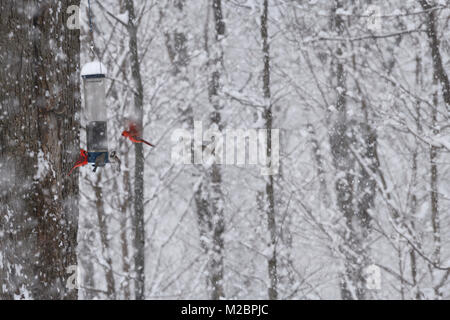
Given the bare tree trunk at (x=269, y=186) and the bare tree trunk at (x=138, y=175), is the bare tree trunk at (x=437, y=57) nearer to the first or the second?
the bare tree trunk at (x=269, y=186)

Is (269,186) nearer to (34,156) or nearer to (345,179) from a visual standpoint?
(345,179)

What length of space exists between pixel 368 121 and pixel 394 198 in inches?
53.4

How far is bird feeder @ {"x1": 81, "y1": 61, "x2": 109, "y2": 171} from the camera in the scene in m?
3.27

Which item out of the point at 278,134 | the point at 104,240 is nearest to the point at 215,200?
the point at 278,134

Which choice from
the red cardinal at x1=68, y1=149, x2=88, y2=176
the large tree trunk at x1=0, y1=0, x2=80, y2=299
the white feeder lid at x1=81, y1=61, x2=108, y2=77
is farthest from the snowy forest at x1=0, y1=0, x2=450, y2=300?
the large tree trunk at x1=0, y1=0, x2=80, y2=299

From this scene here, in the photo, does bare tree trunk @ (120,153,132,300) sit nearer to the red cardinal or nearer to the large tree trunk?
the red cardinal

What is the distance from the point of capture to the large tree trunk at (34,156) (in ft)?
7.91

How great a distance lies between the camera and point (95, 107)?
3.47m

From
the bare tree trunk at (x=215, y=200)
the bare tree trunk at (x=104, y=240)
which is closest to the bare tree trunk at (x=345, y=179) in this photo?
the bare tree trunk at (x=215, y=200)

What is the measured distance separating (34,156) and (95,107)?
108 cm

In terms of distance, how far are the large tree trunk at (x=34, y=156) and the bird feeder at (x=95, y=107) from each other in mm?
588

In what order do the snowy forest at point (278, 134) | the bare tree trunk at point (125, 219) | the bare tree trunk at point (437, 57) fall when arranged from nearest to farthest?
the bare tree trunk at point (437, 57) < the snowy forest at point (278, 134) < the bare tree trunk at point (125, 219)

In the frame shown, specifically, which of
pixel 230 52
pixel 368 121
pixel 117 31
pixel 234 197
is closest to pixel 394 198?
pixel 368 121

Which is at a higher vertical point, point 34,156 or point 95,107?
point 95,107
